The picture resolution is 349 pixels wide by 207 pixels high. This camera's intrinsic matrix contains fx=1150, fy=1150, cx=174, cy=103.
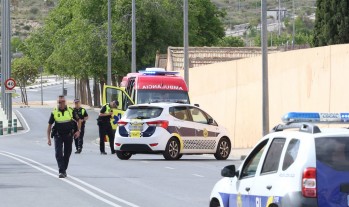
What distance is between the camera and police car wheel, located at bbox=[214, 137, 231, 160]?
107ft

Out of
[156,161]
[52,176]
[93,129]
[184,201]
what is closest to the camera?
[184,201]

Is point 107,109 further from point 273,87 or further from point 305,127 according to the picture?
point 305,127

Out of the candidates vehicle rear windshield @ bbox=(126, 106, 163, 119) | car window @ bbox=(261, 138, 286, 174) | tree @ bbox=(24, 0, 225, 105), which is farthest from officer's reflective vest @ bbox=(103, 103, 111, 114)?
tree @ bbox=(24, 0, 225, 105)

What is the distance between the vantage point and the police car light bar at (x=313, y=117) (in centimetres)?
1226

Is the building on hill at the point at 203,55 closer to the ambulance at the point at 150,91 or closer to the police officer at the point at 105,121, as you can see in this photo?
the ambulance at the point at 150,91

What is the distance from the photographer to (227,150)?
32.8 m

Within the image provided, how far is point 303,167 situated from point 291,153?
1.37 feet

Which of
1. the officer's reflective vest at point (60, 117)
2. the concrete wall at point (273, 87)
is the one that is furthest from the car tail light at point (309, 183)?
the concrete wall at point (273, 87)

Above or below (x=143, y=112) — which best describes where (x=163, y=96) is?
above

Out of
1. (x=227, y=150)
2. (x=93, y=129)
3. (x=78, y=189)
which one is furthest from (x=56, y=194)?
(x=93, y=129)

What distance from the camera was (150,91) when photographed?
4059 cm

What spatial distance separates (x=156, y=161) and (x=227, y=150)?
2.29 meters

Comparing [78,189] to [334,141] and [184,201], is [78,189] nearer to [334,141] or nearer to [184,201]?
[184,201]

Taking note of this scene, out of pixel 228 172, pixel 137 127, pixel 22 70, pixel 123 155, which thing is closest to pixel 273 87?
pixel 123 155
